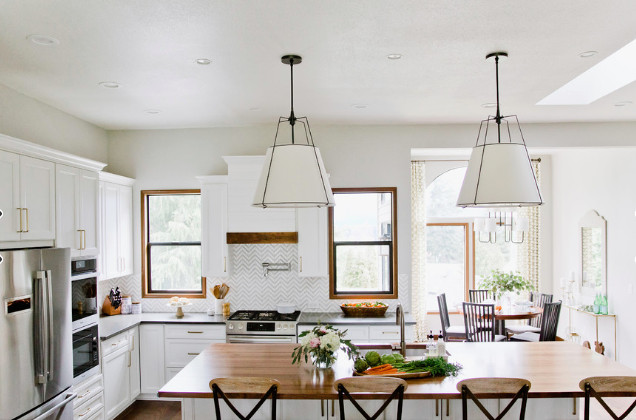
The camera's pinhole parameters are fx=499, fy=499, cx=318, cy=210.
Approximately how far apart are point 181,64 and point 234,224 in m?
2.34

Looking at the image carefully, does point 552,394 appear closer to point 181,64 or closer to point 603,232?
point 181,64

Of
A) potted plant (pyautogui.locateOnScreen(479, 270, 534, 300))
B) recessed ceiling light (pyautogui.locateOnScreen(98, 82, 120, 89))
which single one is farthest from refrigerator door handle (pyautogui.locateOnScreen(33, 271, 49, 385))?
potted plant (pyautogui.locateOnScreen(479, 270, 534, 300))

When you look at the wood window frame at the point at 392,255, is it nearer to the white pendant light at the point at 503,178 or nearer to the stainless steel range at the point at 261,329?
the stainless steel range at the point at 261,329

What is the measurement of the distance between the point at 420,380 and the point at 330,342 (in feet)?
2.01

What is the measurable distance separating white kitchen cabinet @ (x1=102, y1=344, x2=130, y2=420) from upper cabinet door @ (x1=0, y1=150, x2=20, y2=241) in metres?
1.70

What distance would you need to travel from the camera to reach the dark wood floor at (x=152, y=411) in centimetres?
501

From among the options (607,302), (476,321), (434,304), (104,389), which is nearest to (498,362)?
(476,321)

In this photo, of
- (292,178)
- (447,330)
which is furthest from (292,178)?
(447,330)

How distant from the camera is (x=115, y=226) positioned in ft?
17.9

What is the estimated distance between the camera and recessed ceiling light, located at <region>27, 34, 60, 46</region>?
2941 mm

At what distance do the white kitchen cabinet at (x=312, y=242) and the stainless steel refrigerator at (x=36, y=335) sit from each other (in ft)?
7.83

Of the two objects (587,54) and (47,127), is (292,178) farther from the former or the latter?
(47,127)

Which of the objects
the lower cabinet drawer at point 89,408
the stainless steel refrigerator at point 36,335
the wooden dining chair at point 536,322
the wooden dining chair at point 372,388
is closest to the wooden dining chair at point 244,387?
the wooden dining chair at point 372,388

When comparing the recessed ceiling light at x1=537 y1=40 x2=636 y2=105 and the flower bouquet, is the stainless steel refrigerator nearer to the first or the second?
the flower bouquet
